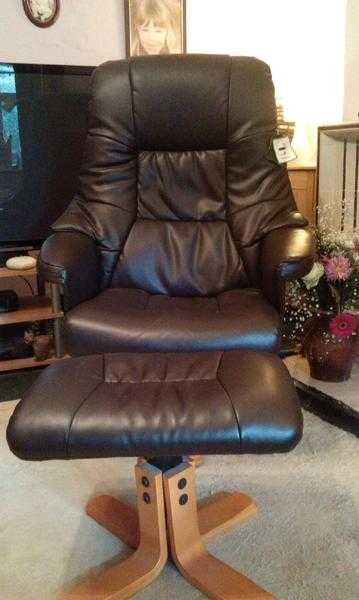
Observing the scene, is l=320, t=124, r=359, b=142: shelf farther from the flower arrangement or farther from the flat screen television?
the flat screen television

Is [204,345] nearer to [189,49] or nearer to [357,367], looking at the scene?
[357,367]

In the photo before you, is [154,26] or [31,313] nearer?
[31,313]

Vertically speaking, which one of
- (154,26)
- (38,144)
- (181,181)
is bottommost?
(181,181)

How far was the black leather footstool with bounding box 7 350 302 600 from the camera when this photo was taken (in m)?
0.90

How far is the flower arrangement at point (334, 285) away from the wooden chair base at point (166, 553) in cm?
90

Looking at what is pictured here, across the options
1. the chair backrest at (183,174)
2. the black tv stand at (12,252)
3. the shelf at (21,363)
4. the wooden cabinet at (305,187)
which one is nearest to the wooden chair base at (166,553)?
the chair backrest at (183,174)

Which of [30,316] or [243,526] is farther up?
[30,316]

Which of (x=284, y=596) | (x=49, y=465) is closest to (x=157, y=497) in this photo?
(x=284, y=596)

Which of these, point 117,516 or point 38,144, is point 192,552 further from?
point 38,144

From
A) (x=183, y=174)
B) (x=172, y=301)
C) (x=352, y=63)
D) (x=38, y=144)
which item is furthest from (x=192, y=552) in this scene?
(x=352, y=63)

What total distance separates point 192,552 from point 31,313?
119 cm

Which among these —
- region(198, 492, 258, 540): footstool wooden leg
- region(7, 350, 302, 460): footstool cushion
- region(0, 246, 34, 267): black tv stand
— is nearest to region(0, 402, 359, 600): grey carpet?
region(198, 492, 258, 540): footstool wooden leg

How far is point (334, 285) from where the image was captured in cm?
182

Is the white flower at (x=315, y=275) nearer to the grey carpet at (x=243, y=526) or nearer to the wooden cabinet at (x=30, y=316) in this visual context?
the grey carpet at (x=243, y=526)
